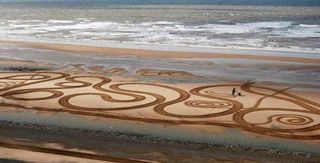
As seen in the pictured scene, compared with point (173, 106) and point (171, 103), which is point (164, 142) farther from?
point (171, 103)

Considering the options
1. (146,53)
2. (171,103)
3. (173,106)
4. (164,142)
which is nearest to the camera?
(164,142)

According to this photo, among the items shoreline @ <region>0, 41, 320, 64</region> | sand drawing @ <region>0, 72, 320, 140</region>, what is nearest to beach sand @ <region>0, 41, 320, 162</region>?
sand drawing @ <region>0, 72, 320, 140</region>

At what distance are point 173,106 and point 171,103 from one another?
1.40ft

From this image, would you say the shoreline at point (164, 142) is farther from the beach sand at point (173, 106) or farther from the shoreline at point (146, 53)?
the shoreline at point (146, 53)

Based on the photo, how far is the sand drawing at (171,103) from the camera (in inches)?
537

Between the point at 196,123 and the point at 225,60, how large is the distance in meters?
12.9

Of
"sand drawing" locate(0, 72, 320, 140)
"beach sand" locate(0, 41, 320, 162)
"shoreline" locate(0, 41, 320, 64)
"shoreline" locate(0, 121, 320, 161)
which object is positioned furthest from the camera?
"shoreline" locate(0, 41, 320, 64)

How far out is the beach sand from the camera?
Answer: 1256cm

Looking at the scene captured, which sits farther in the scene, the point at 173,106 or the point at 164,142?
→ the point at 173,106

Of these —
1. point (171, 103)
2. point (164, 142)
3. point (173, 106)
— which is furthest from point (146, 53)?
point (164, 142)

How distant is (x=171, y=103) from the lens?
1592cm

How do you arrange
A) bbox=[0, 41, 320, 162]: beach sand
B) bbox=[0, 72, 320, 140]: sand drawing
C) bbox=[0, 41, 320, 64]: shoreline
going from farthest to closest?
1. bbox=[0, 41, 320, 64]: shoreline
2. bbox=[0, 72, 320, 140]: sand drawing
3. bbox=[0, 41, 320, 162]: beach sand

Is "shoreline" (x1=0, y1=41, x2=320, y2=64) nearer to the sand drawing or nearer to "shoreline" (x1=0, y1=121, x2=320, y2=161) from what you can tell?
the sand drawing

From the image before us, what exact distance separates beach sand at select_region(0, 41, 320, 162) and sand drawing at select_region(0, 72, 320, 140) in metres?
0.03
